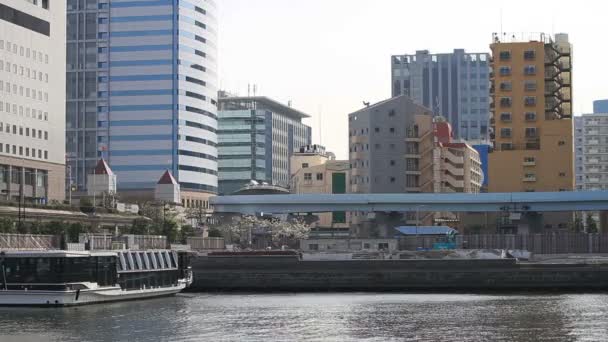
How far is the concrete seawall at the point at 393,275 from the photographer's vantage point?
11044 cm

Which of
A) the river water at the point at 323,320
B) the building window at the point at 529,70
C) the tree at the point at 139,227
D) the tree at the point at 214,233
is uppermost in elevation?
the building window at the point at 529,70

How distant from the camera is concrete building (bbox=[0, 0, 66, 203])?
148000mm

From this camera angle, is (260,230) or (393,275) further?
(260,230)

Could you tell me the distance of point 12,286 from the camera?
273ft

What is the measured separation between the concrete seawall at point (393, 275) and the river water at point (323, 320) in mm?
14003

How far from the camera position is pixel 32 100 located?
155250 mm

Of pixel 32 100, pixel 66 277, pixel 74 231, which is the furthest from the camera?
pixel 32 100

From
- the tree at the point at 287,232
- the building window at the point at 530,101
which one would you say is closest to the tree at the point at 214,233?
the tree at the point at 287,232

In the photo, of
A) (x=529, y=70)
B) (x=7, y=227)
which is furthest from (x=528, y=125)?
(x=7, y=227)

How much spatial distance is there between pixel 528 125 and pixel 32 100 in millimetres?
84208

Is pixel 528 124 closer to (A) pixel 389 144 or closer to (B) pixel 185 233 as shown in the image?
(A) pixel 389 144

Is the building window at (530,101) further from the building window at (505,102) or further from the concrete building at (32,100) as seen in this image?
Answer: the concrete building at (32,100)

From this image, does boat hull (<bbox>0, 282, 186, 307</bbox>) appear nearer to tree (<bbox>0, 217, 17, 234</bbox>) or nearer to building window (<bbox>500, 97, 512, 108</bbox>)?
tree (<bbox>0, 217, 17, 234</bbox>)

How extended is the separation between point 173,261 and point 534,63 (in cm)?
10709
